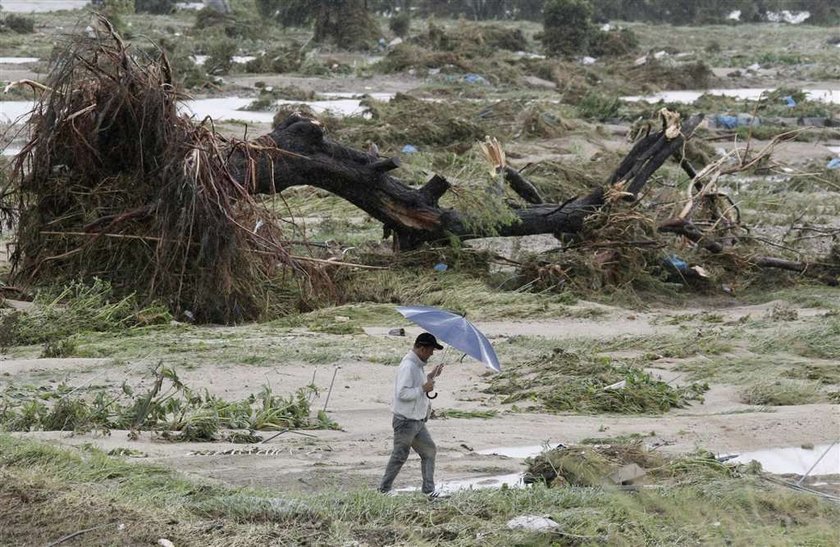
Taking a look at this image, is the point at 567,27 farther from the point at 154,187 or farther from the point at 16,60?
the point at 154,187

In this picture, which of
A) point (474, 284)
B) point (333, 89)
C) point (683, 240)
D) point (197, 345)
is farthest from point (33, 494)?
point (333, 89)

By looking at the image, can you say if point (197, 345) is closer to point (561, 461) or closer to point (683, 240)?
point (561, 461)

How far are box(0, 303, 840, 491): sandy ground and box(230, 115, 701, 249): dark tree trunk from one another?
2.93 meters

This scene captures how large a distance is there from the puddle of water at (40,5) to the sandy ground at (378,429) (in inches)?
1485

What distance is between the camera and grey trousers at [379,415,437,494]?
593 cm

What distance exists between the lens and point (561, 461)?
6262mm

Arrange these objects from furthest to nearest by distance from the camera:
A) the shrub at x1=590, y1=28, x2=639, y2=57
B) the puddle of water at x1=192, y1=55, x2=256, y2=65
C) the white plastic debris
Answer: the shrub at x1=590, y1=28, x2=639, y2=57 → the puddle of water at x1=192, y1=55, x2=256, y2=65 → the white plastic debris

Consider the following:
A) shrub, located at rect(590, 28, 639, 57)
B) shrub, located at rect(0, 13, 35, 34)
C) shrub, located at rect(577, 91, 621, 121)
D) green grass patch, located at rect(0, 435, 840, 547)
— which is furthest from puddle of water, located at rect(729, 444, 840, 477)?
shrub, located at rect(0, 13, 35, 34)

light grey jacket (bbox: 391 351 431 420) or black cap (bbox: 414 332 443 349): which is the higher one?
black cap (bbox: 414 332 443 349)

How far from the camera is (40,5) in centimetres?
4566

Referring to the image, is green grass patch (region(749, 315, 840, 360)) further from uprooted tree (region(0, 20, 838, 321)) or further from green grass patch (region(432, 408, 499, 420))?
uprooted tree (region(0, 20, 838, 321))

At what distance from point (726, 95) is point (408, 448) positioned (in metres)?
23.5

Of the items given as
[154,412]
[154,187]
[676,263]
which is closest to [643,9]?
[676,263]

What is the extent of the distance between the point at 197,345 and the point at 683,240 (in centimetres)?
567
